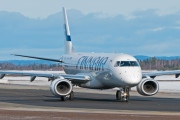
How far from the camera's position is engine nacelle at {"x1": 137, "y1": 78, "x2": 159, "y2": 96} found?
158ft

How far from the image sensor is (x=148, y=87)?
4878 cm

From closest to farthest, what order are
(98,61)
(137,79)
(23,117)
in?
(23,117) → (137,79) → (98,61)

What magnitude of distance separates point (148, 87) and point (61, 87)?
5815mm

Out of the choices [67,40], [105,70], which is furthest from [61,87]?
[67,40]

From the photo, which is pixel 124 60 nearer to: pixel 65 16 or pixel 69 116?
pixel 69 116

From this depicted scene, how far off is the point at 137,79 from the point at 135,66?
1.31 meters

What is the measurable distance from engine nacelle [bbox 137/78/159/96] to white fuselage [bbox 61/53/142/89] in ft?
5.77

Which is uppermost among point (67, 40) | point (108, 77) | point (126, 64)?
point (67, 40)

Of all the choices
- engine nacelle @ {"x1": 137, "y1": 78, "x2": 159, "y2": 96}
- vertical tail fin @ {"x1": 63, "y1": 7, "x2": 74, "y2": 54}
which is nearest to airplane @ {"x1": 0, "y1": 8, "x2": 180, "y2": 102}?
engine nacelle @ {"x1": 137, "y1": 78, "x2": 159, "y2": 96}

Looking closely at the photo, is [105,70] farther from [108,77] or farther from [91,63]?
[91,63]

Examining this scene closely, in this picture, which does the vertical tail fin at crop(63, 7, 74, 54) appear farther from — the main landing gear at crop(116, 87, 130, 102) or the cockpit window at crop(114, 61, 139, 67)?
the main landing gear at crop(116, 87, 130, 102)

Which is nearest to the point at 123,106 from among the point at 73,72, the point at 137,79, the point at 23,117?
the point at 137,79

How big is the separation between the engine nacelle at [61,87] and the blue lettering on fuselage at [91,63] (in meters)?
2.62

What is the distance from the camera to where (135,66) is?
153 feet
